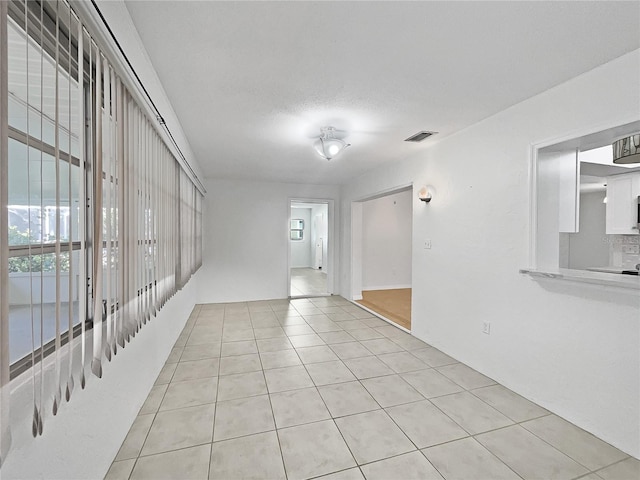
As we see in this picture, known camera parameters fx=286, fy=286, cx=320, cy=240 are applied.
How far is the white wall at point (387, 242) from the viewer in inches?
263

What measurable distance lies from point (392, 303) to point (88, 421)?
16.0 ft

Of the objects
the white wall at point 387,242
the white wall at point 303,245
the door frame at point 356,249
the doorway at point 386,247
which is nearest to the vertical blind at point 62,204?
the door frame at point 356,249

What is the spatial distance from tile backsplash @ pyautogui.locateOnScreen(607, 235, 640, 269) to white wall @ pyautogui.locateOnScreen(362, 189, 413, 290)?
11.5 feet

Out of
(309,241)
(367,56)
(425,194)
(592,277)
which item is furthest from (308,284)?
(367,56)

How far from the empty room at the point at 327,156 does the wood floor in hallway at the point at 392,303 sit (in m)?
0.90

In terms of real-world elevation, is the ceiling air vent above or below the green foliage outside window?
above

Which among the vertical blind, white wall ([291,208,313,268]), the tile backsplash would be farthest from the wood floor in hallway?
white wall ([291,208,313,268])

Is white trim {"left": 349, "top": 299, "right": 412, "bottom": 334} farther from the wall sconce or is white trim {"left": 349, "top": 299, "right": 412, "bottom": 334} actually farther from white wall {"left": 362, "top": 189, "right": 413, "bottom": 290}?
the wall sconce

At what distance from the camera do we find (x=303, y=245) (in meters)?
11.5

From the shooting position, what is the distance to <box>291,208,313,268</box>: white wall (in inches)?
442

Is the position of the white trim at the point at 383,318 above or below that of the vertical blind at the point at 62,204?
below

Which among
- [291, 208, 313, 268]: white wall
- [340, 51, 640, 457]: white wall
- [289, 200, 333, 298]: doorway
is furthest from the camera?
[291, 208, 313, 268]: white wall

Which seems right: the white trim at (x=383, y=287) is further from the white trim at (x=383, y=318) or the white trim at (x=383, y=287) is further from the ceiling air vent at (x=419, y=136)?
the ceiling air vent at (x=419, y=136)

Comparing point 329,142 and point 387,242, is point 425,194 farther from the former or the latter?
point 387,242
